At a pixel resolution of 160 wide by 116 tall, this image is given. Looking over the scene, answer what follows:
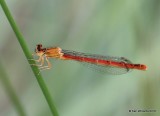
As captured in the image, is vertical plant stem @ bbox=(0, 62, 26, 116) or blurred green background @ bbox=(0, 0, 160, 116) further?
blurred green background @ bbox=(0, 0, 160, 116)

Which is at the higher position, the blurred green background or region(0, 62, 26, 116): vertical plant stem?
the blurred green background

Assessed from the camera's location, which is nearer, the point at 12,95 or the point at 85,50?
the point at 12,95

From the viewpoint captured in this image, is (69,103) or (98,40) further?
(98,40)

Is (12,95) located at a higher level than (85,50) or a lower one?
lower

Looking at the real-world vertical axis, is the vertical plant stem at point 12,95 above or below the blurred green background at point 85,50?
below

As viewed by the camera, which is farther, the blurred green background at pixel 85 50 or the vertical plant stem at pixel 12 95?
the blurred green background at pixel 85 50

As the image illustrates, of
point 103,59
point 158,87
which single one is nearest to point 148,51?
point 158,87

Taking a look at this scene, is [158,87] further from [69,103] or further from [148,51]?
[69,103]

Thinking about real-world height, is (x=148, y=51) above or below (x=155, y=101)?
above
